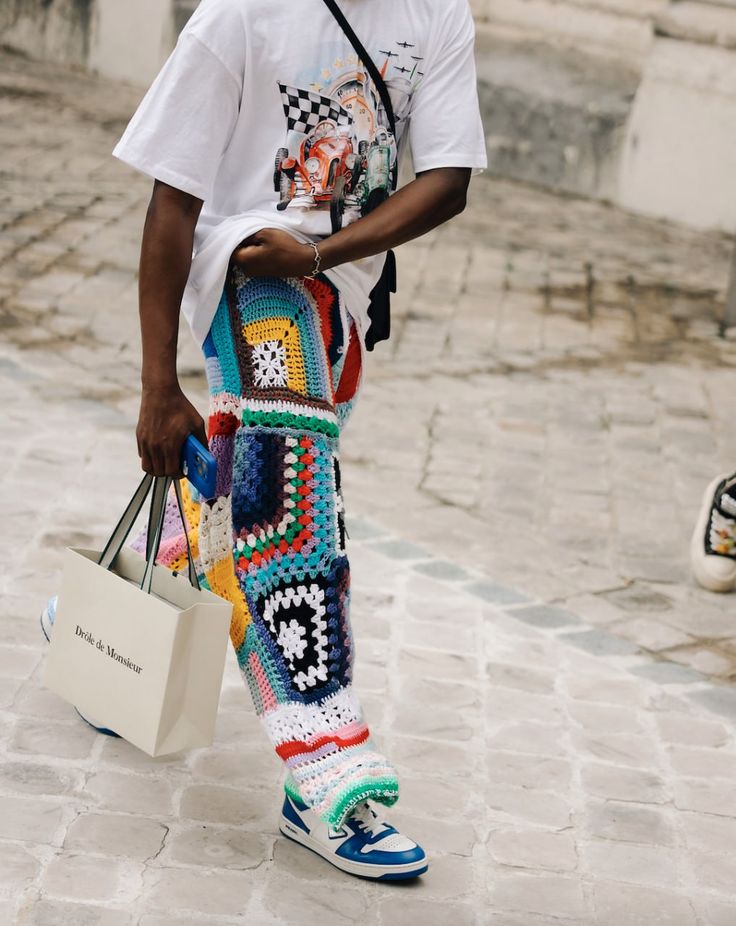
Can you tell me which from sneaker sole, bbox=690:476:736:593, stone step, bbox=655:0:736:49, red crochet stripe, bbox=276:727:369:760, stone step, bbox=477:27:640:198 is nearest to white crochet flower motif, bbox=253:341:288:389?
red crochet stripe, bbox=276:727:369:760

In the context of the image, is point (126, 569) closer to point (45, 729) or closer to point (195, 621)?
point (195, 621)

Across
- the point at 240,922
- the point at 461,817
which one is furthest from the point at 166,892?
the point at 461,817

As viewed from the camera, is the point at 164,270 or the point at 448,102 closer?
the point at 164,270

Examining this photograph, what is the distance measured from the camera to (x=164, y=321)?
9.95ft

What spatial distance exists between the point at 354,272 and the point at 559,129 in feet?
30.9

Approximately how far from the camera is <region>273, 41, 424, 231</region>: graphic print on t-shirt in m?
3.00

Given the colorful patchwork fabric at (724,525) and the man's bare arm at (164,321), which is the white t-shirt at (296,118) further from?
the colorful patchwork fabric at (724,525)

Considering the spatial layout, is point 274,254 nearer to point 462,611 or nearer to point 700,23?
point 462,611

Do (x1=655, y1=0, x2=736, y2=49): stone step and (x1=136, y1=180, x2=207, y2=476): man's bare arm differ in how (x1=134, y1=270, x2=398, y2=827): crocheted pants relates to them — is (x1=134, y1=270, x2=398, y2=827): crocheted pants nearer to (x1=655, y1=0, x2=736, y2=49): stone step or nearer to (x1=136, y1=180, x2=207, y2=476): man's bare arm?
(x1=136, y1=180, x2=207, y2=476): man's bare arm

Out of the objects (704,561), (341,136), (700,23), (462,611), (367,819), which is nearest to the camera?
(341,136)

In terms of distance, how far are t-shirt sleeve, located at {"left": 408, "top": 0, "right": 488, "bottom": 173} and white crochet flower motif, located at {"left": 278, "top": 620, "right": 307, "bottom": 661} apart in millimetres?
967

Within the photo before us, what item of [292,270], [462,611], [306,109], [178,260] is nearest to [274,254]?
[292,270]

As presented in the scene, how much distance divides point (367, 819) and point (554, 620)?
5.95 ft

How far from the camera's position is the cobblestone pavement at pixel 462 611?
324 centimetres
